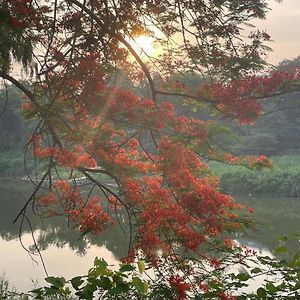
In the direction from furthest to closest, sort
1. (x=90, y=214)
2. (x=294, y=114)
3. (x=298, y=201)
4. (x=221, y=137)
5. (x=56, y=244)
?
1. (x=294, y=114)
2. (x=298, y=201)
3. (x=56, y=244)
4. (x=221, y=137)
5. (x=90, y=214)

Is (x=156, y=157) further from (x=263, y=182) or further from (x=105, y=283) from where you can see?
(x=263, y=182)

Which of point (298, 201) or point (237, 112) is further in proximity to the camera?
point (298, 201)

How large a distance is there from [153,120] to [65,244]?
9510 mm

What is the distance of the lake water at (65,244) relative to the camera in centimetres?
1055

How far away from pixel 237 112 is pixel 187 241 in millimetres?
1505

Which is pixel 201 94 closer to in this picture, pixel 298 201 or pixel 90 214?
pixel 90 214

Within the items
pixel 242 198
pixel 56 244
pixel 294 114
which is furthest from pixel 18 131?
pixel 56 244

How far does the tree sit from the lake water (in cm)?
300

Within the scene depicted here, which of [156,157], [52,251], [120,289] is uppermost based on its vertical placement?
[156,157]

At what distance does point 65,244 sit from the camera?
13.5 m

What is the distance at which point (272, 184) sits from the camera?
22969 millimetres

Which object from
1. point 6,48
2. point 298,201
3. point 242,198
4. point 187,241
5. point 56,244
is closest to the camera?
point 187,241

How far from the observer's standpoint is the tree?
448cm

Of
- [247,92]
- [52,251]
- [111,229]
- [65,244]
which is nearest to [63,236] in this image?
[65,244]
